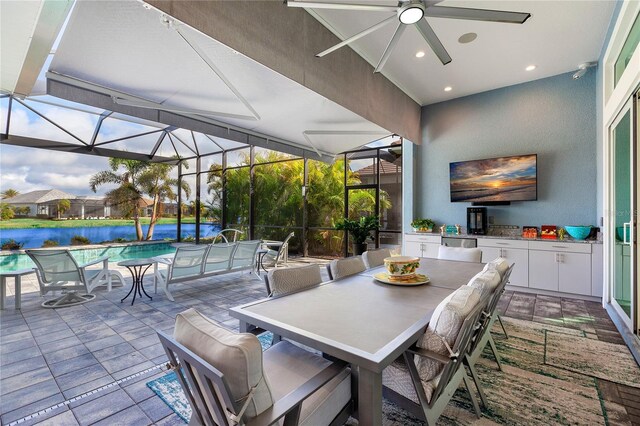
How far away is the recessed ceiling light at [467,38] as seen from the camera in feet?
12.9

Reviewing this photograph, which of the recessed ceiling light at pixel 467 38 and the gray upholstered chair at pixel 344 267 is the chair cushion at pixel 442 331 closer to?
the gray upholstered chair at pixel 344 267

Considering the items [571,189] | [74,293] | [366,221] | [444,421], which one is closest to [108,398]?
[444,421]

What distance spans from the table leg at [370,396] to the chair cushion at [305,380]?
0.45 feet

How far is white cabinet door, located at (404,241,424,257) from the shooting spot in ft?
19.1

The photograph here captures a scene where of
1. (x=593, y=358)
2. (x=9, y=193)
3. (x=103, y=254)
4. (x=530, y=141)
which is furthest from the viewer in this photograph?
(x=9, y=193)

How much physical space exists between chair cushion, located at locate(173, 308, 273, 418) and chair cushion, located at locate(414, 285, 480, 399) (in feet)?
2.70

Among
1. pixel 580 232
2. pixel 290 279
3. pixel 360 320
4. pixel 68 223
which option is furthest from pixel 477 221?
pixel 68 223

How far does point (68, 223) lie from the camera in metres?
10.0

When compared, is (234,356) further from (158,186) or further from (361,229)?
(158,186)

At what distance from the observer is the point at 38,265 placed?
3.85 meters

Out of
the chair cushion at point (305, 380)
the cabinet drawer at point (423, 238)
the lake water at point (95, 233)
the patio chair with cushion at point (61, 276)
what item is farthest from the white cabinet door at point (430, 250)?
the lake water at point (95, 233)

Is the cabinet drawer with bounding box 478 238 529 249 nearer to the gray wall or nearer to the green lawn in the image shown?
the gray wall

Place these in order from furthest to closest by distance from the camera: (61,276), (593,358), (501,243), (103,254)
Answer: (103,254)
(501,243)
(61,276)
(593,358)

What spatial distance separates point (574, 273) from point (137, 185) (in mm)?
13129
